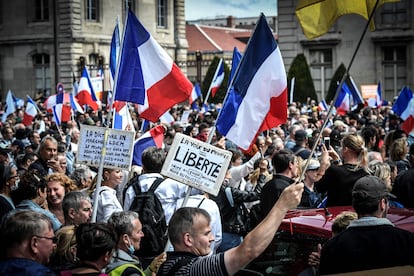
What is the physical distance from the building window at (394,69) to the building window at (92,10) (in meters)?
16.8

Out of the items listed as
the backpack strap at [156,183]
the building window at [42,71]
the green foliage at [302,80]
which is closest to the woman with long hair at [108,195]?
the backpack strap at [156,183]

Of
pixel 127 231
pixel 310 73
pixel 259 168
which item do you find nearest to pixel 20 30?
pixel 310 73

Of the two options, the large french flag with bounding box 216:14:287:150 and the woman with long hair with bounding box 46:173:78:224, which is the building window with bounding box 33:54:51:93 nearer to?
the woman with long hair with bounding box 46:173:78:224

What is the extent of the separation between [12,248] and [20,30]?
4428 centimetres

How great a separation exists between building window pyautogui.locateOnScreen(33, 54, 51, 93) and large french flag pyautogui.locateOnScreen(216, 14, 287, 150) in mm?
40125

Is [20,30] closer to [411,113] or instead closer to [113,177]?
[411,113]

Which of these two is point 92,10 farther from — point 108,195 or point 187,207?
point 187,207

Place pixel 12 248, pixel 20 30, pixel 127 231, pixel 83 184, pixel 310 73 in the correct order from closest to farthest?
1. pixel 12 248
2. pixel 127 231
3. pixel 83 184
4. pixel 310 73
5. pixel 20 30

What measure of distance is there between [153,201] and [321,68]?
3432 centimetres

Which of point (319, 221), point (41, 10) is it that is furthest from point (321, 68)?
point (319, 221)

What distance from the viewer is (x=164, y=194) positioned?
759cm

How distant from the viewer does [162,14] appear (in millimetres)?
52156

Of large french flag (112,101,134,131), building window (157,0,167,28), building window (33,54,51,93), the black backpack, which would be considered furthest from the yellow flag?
building window (157,0,167,28)

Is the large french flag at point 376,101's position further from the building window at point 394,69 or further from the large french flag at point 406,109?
the building window at point 394,69
